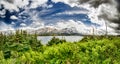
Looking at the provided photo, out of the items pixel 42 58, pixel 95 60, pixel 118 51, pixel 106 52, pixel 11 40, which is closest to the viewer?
pixel 42 58

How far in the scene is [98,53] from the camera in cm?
782

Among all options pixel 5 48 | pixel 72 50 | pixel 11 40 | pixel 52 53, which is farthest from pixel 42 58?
pixel 11 40

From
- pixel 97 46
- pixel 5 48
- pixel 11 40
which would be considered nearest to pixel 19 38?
pixel 11 40

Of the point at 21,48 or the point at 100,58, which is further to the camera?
the point at 21,48

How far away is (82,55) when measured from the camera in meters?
7.46

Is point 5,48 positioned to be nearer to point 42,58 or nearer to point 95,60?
point 42,58

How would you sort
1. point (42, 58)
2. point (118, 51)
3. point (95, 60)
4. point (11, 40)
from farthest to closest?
point (11, 40) → point (118, 51) → point (95, 60) → point (42, 58)

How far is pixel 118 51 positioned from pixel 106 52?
2.47ft

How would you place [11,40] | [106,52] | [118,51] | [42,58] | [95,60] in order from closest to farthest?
[42,58] < [95,60] < [106,52] < [118,51] < [11,40]

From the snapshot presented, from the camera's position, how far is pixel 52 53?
7223 millimetres

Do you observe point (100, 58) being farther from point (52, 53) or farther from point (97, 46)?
point (52, 53)

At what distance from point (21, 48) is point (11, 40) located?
1.42 meters

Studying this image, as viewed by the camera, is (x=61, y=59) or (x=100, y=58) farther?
(x=100, y=58)

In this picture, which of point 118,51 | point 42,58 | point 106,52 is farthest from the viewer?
point 118,51
